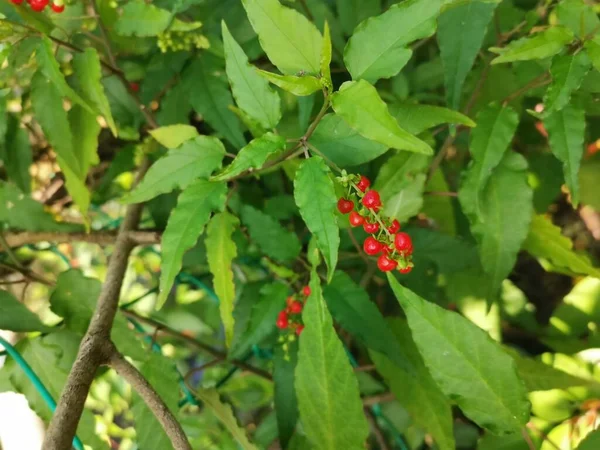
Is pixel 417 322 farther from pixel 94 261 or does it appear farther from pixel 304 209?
pixel 94 261

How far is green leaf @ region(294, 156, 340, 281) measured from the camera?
51cm

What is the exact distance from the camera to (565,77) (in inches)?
23.9

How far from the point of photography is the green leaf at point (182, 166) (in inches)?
25.0

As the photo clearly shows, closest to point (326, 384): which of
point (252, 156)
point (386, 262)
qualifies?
point (386, 262)

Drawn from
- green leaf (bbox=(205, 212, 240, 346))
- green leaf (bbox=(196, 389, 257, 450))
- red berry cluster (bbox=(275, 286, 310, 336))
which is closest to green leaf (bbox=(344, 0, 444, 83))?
green leaf (bbox=(205, 212, 240, 346))

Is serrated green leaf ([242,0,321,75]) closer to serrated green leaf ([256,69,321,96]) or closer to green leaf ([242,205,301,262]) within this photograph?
serrated green leaf ([256,69,321,96])

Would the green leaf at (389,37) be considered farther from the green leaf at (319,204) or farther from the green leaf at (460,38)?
the green leaf at (460,38)

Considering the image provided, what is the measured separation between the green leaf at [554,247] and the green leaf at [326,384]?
1.54ft

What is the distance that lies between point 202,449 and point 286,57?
2.88 ft

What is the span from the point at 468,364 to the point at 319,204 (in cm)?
26

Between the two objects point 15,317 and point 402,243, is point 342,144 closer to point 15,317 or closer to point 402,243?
point 402,243

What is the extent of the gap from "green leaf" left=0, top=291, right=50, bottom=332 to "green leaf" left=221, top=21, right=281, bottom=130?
450 mm

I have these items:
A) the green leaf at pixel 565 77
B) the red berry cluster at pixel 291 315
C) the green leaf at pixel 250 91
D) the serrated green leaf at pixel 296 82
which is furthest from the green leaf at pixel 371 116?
the red berry cluster at pixel 291 315

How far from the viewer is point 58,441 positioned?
19.7 inches
